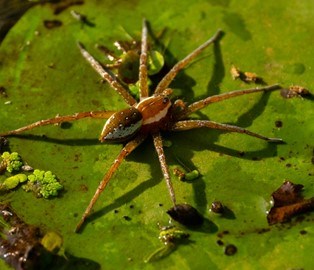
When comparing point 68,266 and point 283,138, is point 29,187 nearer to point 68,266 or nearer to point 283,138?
point 68,266

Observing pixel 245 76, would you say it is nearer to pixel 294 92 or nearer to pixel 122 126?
pixel 294 92

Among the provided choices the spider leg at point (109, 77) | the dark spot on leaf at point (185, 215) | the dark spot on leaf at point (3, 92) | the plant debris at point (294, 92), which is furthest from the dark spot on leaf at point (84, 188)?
the plant debris at point (294, 92)

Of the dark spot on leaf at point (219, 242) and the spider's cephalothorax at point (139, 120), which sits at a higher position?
the spider's cephalothorax at point (139, 120)

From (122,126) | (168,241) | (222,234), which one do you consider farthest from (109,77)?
(222,234)

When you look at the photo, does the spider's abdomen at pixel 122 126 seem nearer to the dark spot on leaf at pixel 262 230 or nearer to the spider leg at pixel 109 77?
the spider leg at pixel 109 77

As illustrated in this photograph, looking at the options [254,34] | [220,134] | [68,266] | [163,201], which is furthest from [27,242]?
[254,34]
